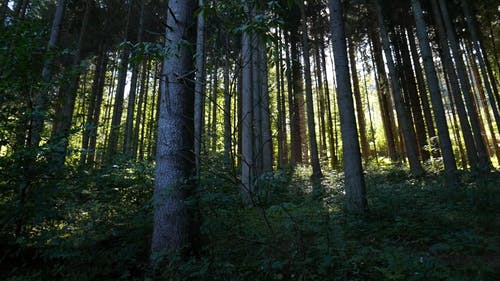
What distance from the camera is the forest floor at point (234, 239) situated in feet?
9.84

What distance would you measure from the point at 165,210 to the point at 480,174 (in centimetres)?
708

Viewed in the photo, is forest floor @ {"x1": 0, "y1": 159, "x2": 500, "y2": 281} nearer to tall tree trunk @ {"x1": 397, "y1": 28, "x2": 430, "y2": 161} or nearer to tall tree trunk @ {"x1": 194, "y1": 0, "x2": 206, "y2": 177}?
tall tree trunk @ {"x1": 194, "y1": 0, "x2": 206, "y2": 177}

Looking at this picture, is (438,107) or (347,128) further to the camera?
(438,107)

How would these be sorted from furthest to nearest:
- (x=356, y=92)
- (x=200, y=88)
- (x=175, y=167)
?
(x=356, y=92), (x=200, y=88), (x=175, y=167)

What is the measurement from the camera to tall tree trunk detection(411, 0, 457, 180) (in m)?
7.87

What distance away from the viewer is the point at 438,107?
8.27m

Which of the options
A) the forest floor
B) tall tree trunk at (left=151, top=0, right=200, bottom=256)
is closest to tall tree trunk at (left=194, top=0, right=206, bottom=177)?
tall tree trunk at (left=151, top=0, right=200, bottom=256)

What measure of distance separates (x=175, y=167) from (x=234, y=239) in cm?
123

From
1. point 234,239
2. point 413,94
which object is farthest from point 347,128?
point 413,94

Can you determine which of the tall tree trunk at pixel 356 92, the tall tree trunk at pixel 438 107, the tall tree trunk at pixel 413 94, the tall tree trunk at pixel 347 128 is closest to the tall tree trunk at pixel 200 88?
the tall tree trunk at pixel 347 128

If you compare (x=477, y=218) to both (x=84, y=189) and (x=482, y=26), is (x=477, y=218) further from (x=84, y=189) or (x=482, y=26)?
(x=482, y=26)

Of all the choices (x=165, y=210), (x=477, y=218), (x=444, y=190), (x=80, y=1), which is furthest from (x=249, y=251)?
(x=80, y=1)

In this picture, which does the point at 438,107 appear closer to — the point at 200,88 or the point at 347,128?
the point at 347,128

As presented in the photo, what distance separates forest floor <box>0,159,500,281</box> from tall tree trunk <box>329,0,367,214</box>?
1.20 feet
